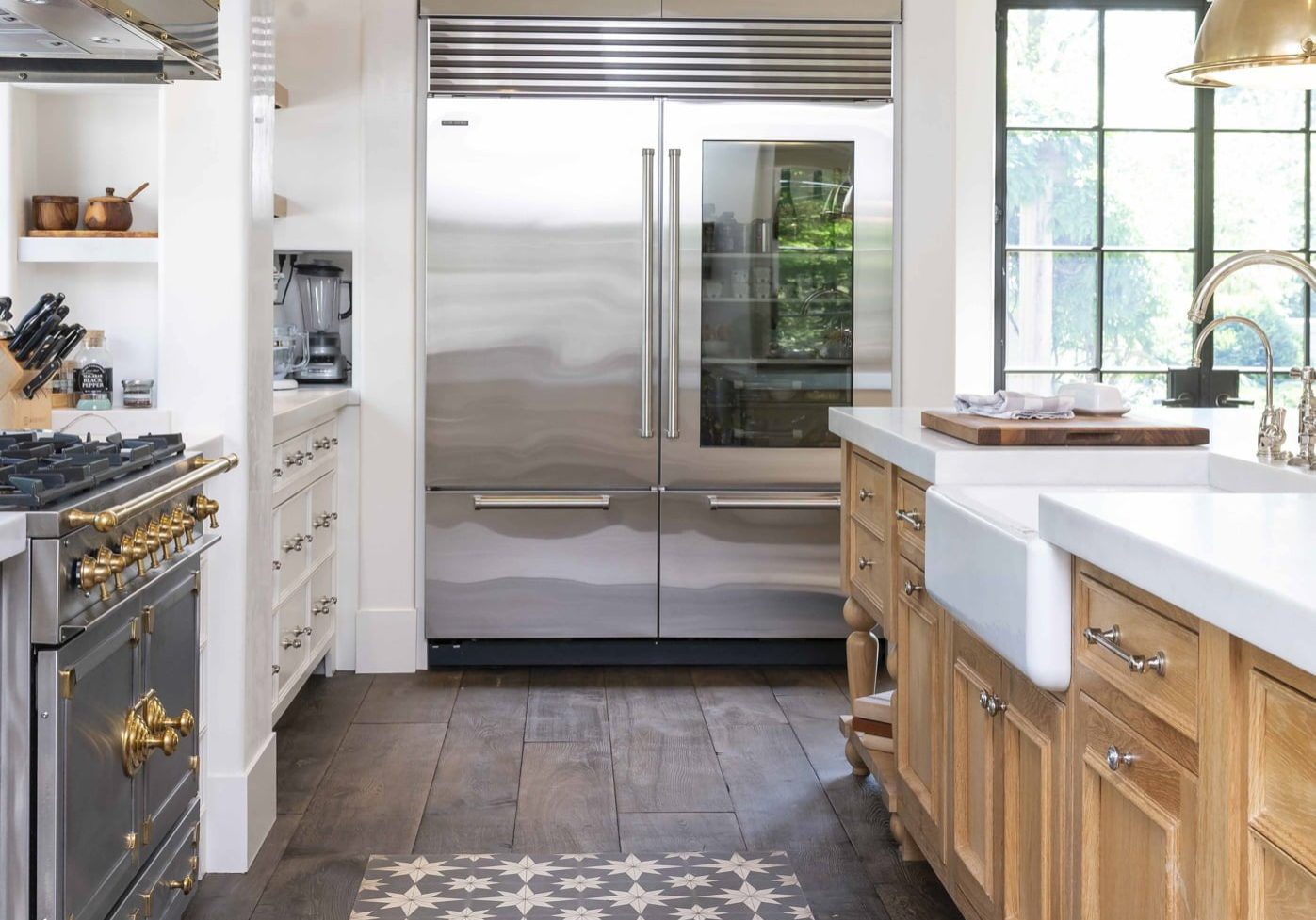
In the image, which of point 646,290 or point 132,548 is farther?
point 646,290

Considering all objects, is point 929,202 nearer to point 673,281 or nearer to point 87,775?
point 673,281

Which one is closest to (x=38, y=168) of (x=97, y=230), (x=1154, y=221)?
(x=97, y=230)

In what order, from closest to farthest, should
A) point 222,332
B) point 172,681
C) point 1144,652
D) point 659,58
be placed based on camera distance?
point 1144,652
point 172,681
point 222,332
point 659,58

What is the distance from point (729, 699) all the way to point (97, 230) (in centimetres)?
222

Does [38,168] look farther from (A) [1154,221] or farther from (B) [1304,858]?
(A) [1154,221]

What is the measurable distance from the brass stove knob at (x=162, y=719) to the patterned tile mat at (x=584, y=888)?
1.69 ft

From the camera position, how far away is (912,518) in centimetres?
262

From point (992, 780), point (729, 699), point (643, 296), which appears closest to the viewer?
point (992, 780)

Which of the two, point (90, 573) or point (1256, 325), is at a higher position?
point (1256, 325)

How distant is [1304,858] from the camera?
1.13 m

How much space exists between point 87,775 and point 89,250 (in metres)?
1.28

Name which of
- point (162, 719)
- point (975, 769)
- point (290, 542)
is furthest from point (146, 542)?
point (290, 542)

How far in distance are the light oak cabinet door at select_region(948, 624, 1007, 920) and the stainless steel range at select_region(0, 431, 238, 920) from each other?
1.29 m

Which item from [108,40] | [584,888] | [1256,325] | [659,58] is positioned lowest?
[584,888]
